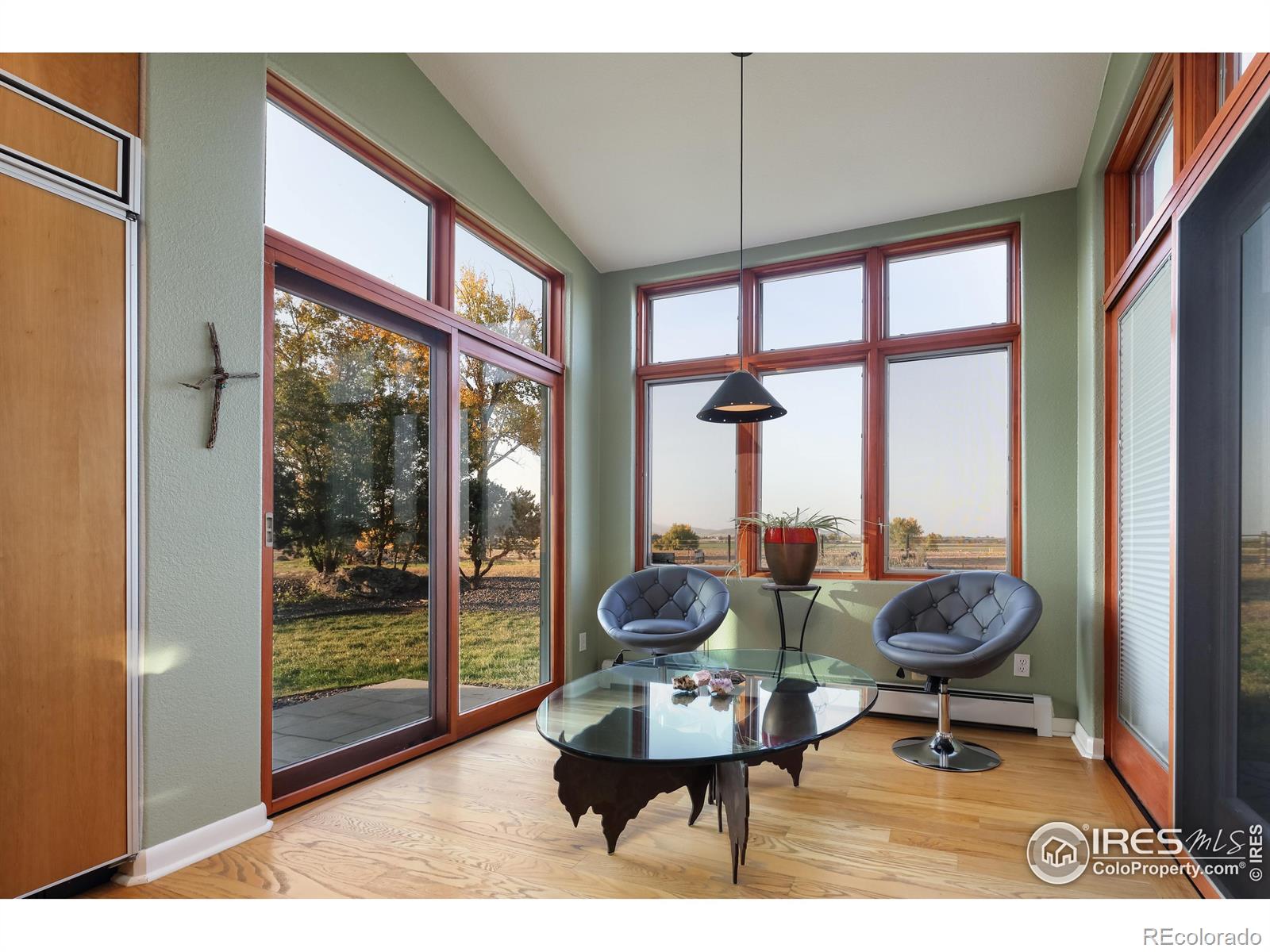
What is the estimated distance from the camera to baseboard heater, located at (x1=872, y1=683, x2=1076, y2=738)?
379 centimetres

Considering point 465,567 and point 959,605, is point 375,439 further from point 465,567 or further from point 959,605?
point 959,605

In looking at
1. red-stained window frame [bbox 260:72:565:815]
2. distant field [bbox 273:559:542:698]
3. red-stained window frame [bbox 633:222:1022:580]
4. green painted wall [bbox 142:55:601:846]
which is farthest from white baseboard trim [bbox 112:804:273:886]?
red-stained window frame [bbox 633:222:1022:580]

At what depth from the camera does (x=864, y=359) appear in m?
4.50

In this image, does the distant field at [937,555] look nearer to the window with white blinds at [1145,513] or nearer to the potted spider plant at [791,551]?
the potted spider plant at [791,551]

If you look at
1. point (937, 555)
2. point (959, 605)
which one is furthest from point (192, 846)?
point (937, 555)

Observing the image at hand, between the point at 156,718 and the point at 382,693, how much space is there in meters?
1.14

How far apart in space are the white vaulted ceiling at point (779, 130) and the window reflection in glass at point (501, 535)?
129 centimetres

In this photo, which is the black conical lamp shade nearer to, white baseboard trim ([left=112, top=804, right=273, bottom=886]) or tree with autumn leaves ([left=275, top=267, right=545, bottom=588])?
tree with autumn leaves ([left=275, top=267, right=545, bottom=588])

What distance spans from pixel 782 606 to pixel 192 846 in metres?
3.19

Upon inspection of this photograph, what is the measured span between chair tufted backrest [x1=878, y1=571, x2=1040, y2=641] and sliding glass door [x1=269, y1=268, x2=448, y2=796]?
2.44 m

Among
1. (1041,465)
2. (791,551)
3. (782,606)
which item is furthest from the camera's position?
(782,606)

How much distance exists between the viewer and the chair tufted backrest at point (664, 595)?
4.19 meters

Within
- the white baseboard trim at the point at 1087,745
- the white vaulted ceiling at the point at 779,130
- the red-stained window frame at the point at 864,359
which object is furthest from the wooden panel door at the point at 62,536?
the white baseboard trim at the point at 1087,745
